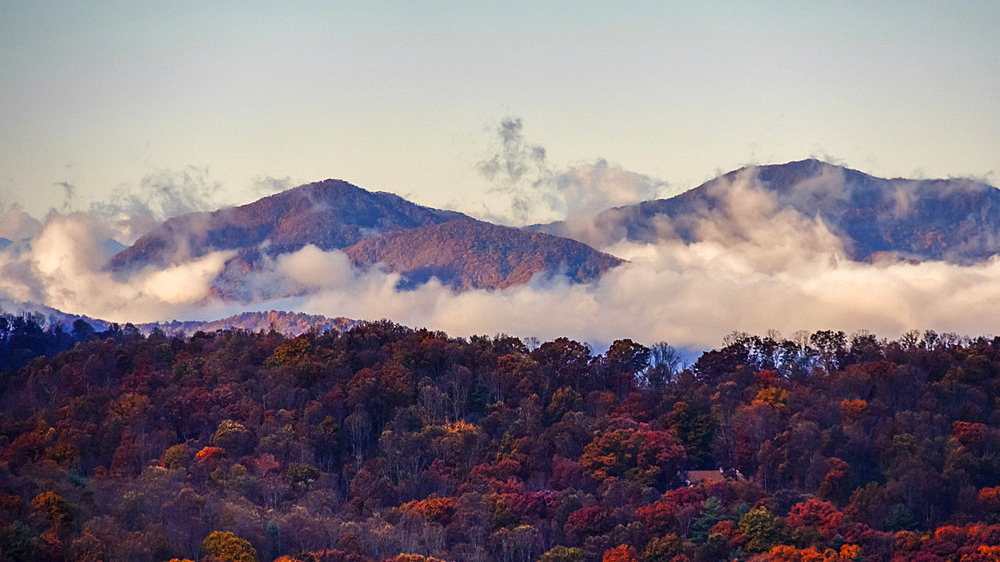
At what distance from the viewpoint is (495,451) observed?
3344 inches

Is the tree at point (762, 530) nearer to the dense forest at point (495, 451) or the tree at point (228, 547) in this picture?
the dense forest at point (495, 451)

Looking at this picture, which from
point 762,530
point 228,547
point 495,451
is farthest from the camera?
point 495,451

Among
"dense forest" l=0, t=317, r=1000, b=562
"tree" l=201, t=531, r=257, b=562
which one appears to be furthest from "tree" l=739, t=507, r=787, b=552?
"tree" l=201, t=531, r=257, b=562

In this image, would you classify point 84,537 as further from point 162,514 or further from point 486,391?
point 486,391

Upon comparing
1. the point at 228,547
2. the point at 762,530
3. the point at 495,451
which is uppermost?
the point at 495,451

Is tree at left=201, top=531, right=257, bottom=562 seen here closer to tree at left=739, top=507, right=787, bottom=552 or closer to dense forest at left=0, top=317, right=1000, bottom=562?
dense forest at left=0, top=317, right=1000, bottom=562

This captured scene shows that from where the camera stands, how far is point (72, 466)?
265 ft

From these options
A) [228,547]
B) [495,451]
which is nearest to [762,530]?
[495,451]

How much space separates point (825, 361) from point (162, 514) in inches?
2155

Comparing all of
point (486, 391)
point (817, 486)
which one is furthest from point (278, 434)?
point (817, 486)

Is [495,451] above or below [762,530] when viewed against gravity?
above

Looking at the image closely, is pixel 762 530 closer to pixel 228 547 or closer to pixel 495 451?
pixel 495 451

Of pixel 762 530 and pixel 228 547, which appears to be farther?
pixel 762 530

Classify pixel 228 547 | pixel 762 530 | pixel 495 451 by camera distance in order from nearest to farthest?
1. pixel 228 547
2. pixel 762 530
3. pixel 495 451
